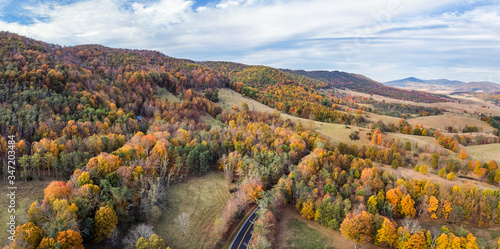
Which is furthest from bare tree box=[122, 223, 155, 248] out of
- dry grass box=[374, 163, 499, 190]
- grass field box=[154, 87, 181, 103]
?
grass field box=[154, 87, 181, 103]

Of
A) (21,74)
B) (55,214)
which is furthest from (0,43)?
(55,214)

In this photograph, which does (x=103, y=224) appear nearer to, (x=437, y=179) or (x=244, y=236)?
(x=244, y=236)

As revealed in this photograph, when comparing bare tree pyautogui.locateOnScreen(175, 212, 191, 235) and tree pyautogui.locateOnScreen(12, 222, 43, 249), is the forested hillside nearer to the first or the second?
tree pyautogui.locateOnScreen(12, 222, 43, 249)

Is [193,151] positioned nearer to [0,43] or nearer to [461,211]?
[461,211]

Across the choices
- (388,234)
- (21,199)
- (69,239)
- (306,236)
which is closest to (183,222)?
(69,239)

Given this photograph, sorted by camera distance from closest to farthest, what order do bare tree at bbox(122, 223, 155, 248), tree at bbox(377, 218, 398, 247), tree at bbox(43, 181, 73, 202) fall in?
1. bare tree at bbox(122, 223, 155, 248)
2. tree at bbox(43, 181, 73, 202)
3. tree at bbox(377, 218, 398, 247)
